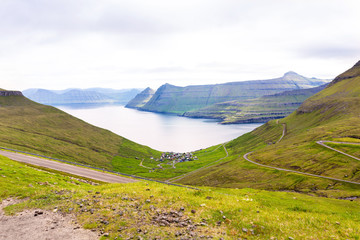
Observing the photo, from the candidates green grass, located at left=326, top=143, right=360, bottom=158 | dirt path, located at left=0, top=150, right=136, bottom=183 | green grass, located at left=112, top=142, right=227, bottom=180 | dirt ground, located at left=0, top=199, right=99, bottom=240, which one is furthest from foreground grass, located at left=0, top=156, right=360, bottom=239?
green grass, located at left=112, top=142, right=227, bottom=180

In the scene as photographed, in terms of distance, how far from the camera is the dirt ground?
18.0 m

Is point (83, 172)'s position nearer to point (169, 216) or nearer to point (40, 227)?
point (40, 227)

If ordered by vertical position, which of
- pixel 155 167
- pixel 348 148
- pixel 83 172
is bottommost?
pixel 155 167

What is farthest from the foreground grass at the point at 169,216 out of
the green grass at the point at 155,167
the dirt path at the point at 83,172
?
the green grass at the point at 155,167

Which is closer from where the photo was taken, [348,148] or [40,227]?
[40,227]

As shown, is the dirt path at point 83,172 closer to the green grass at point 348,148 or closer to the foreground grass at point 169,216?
the foreground grass at point 169,216

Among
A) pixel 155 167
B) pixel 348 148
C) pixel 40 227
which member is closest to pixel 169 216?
pixel 40 227

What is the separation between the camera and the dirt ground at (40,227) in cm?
1798

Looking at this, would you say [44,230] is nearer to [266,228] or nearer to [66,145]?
[266,228]

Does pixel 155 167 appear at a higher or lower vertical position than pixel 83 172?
lower

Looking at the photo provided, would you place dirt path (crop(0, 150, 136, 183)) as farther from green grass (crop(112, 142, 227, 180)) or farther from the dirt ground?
green grass (crop(112, 142, 227, 180))

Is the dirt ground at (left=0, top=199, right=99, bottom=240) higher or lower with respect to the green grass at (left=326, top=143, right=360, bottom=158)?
higher

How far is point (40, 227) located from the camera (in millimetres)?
19406

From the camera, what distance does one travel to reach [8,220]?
20.8 meters
